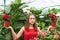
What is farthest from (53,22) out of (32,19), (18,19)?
(18,19)

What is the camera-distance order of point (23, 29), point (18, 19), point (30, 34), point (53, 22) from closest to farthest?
point (30, 34), point (23, 29), point (53, 22), point (18, 19)

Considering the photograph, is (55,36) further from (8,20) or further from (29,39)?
(8,20)

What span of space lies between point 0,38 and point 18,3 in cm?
77

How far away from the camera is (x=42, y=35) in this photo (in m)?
4.68

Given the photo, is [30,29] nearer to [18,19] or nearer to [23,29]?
[23,29]

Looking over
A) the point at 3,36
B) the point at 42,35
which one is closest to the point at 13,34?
the point at 3,36

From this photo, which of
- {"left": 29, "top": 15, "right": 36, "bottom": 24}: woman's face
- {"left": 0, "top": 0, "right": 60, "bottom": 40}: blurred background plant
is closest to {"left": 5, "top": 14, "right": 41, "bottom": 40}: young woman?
{"left": 29, "top": 15, "right": 36, "bottom": 24}: woman's face

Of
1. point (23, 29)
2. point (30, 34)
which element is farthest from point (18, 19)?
point (30, 34)

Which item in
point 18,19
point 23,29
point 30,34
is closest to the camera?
point 30,34

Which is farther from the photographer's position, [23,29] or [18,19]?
[18,19]

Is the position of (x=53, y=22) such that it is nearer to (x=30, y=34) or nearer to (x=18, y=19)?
(x=30, y=34)

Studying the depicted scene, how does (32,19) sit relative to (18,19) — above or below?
above

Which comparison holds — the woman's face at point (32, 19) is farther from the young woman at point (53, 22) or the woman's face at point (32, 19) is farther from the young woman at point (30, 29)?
the young woman at point (53, 22)

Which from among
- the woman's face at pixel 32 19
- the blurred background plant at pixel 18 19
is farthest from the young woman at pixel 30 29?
the blurred background plant at pixel 18 19
